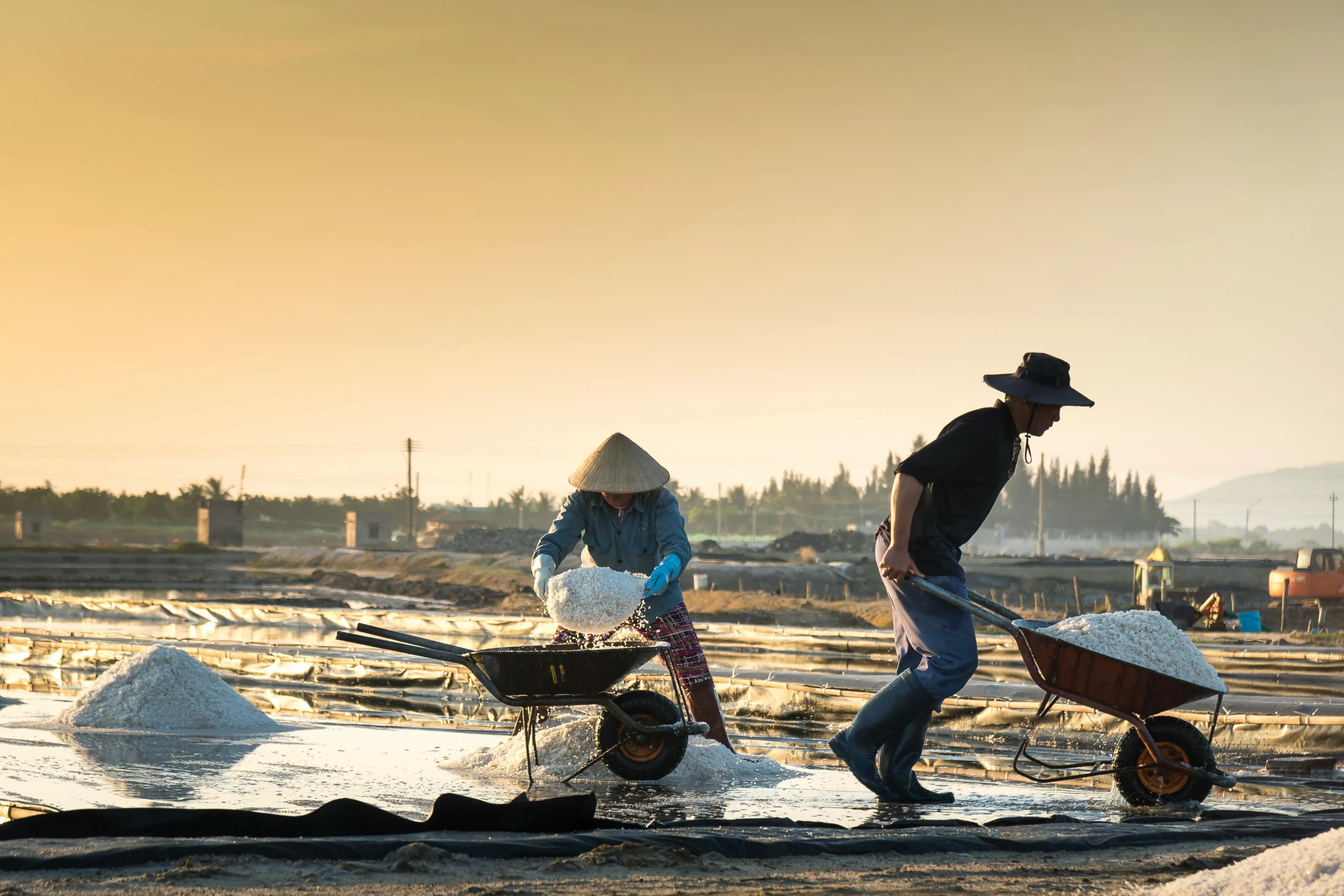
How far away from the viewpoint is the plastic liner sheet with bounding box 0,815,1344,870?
120 inches

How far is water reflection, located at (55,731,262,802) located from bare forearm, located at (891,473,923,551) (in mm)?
2685

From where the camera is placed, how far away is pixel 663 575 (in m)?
5.13

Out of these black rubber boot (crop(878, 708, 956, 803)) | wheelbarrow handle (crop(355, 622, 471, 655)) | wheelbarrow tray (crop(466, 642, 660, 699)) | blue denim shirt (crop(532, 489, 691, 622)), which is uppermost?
blue denim shirt (crop(532, 489, 691, 622))

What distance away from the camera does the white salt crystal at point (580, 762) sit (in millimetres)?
5289

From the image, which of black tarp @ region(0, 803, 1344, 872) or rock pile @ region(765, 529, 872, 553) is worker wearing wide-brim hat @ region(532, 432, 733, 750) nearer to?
black tarp @ region(0, 803, 1344, 872)

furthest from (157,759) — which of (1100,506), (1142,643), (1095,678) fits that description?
(1100,506)

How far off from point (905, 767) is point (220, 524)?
178ft

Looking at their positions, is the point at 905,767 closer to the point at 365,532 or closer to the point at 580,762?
the point at 580,762

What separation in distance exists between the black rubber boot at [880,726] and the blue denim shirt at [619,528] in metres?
1.23

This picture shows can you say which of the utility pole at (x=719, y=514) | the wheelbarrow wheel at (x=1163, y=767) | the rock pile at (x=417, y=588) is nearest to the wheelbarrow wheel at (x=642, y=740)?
the wheelbarrow wheel at (x=1163, y=767)

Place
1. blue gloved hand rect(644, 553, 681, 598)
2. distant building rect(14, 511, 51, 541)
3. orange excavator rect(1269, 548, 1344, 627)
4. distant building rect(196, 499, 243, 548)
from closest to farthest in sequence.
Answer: blue gloved hand rect(644, 553, 681, 598) < orange excavator rect(1269, 548, 1344, 627) < distant building rect(196, 499, 243, 548) < distant building rect(14, 511, 51, 541)

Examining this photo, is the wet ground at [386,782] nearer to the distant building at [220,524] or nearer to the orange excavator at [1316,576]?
the orange excavator at [1316,576]

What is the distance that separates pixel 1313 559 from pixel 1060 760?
80.3ft

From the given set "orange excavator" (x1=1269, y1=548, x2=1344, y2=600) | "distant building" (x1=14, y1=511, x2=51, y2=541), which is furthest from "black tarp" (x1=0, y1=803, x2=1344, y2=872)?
"distant building" (x1=14, y1=511, x2=51, y2=541)
